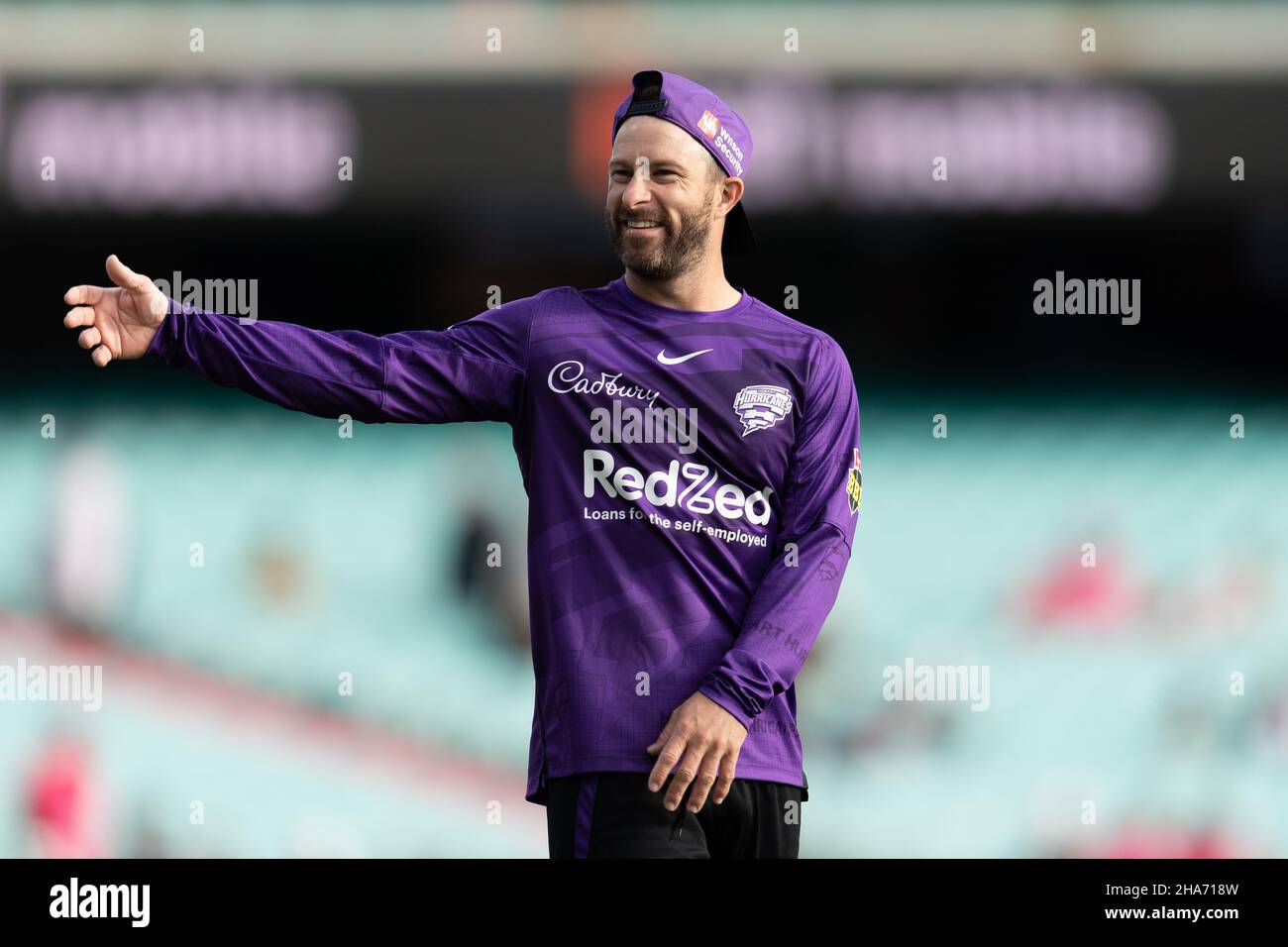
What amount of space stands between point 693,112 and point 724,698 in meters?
1.18

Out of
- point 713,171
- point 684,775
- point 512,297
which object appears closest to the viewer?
point 684,775

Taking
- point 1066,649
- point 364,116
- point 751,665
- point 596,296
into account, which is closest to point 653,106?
point 596,296

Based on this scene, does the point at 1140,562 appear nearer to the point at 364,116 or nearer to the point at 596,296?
the point at 364,116

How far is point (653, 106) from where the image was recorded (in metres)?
3.79

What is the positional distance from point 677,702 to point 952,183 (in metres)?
4.04

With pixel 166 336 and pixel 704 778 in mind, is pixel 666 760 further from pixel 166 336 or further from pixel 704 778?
pixel 166 336

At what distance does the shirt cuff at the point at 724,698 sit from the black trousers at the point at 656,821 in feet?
0.51

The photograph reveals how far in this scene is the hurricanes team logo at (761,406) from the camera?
379cm

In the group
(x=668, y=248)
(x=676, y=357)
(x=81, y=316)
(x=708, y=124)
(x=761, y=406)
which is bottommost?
(x=761, y=406)

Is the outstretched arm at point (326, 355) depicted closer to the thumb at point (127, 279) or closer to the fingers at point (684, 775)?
the thumb at point (127, 279)

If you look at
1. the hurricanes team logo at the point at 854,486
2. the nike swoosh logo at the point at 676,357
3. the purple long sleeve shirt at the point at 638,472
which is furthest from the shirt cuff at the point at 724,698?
the nike swoosh logo at the point at 676,357

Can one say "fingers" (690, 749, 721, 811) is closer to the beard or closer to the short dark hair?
the beard

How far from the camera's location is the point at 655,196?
375 cm

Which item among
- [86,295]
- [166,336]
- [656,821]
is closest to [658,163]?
[166,336]
